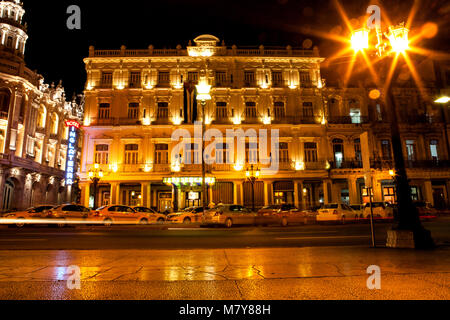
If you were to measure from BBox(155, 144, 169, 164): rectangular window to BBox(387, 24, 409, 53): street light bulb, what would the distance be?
21903 mm

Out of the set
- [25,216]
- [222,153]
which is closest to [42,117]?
[25,216]

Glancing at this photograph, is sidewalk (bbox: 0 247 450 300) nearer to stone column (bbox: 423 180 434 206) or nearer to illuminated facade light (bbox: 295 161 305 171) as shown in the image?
illuminated facade light (bbox: 295 161 305 171)

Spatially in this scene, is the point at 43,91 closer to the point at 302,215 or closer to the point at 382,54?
the point at 302,215

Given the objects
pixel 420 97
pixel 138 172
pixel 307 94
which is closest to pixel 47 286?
pixel 138 172

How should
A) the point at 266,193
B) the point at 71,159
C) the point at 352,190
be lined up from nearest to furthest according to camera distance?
the point at 266,193
the point at 352,190
the point at 71,159

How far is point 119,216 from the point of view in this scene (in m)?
19.6

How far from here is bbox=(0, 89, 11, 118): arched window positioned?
97.0ft

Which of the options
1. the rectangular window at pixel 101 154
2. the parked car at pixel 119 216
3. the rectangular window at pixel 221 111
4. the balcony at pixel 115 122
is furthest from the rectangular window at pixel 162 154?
the parked car at pixel 119 216

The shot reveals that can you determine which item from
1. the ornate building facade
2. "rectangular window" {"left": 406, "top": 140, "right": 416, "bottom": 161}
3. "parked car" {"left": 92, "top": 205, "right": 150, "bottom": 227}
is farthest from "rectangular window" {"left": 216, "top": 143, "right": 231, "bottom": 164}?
the ornate building facade

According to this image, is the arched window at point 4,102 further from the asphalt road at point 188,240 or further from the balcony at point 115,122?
the asphalt road at point 188,240

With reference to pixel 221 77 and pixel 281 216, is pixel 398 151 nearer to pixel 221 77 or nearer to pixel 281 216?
pixel 281 216

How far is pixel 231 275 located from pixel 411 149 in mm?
31602

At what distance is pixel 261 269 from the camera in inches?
212

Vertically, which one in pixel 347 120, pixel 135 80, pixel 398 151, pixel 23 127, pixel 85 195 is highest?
pixel 135 80
